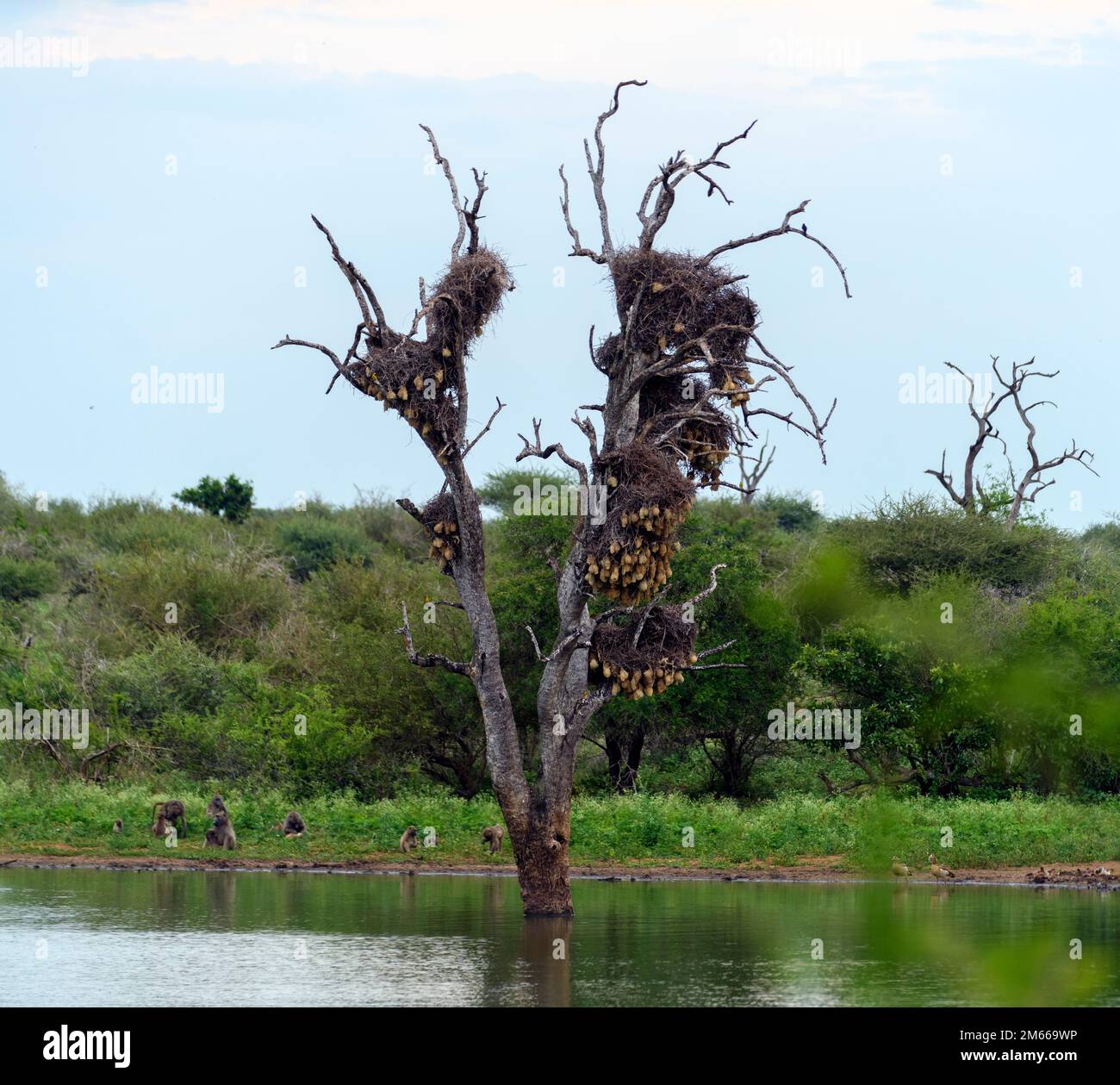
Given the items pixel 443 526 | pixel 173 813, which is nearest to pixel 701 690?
pixel 173 813

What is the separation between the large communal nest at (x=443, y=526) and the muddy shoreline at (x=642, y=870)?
7390 millimetres

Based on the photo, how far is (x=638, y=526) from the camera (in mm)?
19234

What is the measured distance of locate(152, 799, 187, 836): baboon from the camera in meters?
28.4

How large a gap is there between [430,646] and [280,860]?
833 cm

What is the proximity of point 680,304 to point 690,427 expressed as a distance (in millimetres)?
1866

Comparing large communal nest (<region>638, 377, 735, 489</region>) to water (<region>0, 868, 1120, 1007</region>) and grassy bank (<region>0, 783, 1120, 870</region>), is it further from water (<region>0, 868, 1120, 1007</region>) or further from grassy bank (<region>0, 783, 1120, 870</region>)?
grassy bank (<region>0, 783, 1120, 870</region>)

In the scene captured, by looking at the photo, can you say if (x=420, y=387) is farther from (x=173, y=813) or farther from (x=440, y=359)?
(x=173, y=813)

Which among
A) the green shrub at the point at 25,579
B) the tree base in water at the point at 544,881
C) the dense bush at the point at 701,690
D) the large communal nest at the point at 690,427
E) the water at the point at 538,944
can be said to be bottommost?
the water at the point at 538,944

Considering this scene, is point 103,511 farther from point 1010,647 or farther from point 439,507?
point 439,507

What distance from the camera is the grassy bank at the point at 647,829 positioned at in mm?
27359

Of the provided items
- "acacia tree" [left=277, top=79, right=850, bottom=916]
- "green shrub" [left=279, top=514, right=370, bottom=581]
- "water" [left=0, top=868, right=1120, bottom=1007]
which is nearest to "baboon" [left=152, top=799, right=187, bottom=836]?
"water" [left=0, top=868, right=1120, bottom=1007]

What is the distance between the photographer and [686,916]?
21.5 m

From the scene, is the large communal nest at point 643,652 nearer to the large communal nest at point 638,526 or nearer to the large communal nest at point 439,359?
the large communal nest at point 638,526

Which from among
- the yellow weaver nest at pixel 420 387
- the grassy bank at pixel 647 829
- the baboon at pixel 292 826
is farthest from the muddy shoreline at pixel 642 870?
the yellow weaver nest at pixel 420 387
